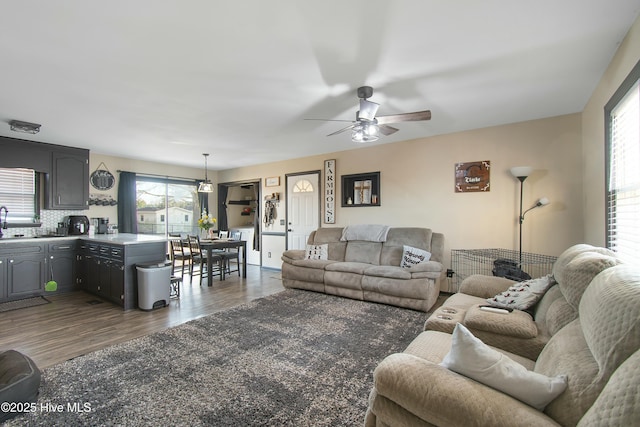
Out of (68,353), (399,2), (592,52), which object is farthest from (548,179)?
(68,353)

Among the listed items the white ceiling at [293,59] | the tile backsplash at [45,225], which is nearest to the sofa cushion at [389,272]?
the white ceiling at [293,59]

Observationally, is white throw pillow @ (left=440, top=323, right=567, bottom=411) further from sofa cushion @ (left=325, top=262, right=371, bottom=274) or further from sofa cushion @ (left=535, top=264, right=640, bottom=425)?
sofa cushion @ (left=325, top=262, right=371, bottom=274)

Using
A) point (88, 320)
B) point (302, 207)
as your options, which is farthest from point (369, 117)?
point (88, 320)

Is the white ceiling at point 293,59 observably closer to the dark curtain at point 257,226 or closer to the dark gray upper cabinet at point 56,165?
the dark gray upper cabinet at point 56,165

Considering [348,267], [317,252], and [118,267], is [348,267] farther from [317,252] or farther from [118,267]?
[118,267]

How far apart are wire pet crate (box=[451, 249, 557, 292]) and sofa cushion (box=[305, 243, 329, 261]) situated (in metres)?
2.05

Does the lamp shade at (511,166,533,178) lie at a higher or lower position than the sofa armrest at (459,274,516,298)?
higher

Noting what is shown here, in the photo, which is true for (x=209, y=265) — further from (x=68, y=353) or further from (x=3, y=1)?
(x=3, y=1)

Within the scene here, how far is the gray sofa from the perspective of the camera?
12.0 feet

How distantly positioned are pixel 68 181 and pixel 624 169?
23.8 ft

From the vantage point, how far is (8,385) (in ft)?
5.81

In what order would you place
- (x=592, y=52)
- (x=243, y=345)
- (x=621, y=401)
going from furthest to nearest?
(x=243, y=345) < (x=592, y=52) < (x=621, y=401)

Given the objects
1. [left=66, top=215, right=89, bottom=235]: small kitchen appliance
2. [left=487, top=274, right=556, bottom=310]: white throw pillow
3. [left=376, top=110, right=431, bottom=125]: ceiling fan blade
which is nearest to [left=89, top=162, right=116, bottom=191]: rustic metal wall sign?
[left=66, top=215, right=89, bottom=235]: small kitchen appliance

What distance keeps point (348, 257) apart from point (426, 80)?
3037 millimetres
